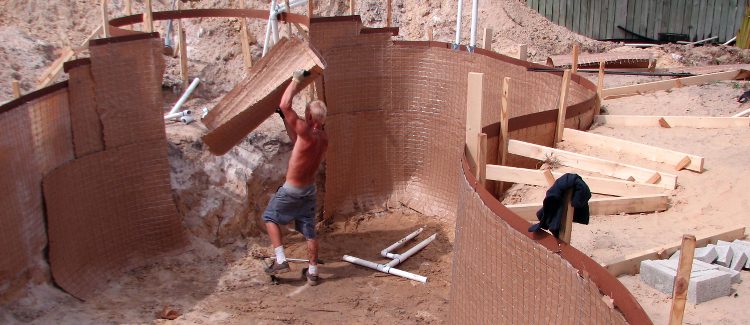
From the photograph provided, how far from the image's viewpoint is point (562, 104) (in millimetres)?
6738

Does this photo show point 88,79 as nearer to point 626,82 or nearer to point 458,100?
point 458,100

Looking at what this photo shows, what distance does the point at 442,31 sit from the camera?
12875mm

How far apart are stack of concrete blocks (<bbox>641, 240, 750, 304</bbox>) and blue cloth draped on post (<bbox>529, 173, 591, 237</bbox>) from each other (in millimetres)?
1088

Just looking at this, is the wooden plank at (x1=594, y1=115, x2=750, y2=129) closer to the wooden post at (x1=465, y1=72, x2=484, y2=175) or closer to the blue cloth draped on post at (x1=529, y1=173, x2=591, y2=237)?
the wooden post at (x1=465, y1=72, x2=484, y2=175)

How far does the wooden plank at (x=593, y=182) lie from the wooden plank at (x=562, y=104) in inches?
47.7

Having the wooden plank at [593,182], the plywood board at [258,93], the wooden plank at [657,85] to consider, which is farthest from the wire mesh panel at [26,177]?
the wooden plank at [657,85]

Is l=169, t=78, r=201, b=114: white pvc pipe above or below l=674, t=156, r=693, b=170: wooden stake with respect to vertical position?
above

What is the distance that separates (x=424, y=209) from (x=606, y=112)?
9.61 ft

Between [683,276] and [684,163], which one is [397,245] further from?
[683,276]

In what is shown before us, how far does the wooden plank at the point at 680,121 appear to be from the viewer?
23.7 feet

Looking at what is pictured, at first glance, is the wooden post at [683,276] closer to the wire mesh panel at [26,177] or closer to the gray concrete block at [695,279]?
the gray concrete block at [695,279]

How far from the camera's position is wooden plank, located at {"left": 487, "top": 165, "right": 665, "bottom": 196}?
18.2 feet

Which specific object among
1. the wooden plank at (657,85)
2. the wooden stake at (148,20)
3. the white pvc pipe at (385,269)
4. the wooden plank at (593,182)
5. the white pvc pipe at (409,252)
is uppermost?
the wooden stake at (148,20)

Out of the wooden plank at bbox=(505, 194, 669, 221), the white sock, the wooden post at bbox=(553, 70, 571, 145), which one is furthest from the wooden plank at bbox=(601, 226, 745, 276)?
the white sock
